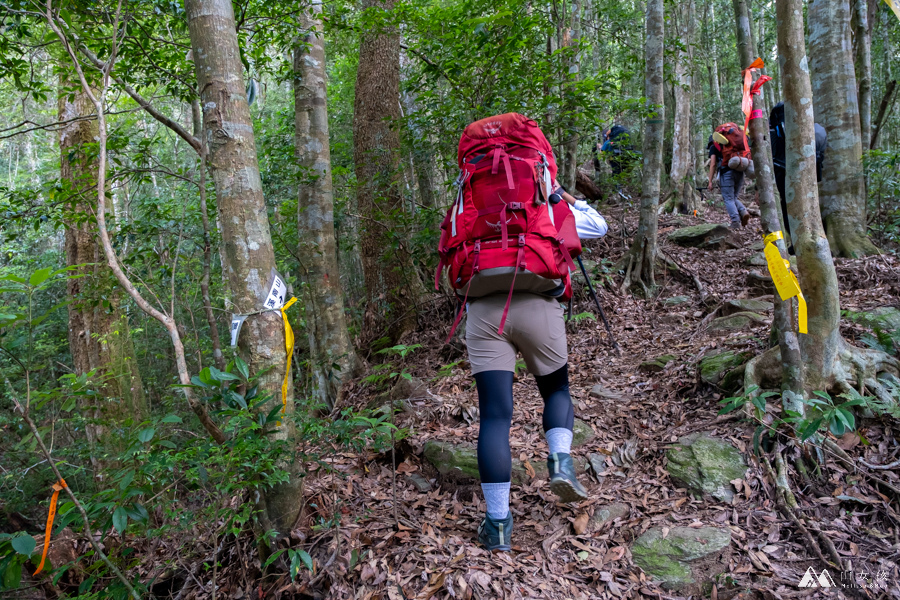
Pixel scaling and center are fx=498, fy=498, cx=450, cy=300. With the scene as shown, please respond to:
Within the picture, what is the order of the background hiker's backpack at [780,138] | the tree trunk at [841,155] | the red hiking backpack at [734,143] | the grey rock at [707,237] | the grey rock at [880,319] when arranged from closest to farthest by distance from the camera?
the grey rock at [880,319] < the tree trunk at [841,155] < the background hiker's backpack at [780,138] < the red hiking backpack at [734,143] < the grey rock at [707,237]

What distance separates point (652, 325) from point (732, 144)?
3.65 metres

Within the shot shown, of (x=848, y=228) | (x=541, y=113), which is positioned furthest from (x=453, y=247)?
(x=848, y=228)

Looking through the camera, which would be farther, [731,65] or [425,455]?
[731,65]

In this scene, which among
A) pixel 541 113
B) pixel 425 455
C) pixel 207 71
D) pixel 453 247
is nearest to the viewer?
pixel 207 71

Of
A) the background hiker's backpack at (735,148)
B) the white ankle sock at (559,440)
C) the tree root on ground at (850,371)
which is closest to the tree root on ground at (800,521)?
the tree root on ground at (850,371)

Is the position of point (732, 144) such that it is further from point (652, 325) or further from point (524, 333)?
point (524, 333)

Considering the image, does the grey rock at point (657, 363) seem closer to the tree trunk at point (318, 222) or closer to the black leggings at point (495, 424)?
the black leggings at point (495, 424)

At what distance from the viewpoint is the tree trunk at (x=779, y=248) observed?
9.95 feet

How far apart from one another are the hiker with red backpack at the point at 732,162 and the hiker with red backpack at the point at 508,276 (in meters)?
5.96

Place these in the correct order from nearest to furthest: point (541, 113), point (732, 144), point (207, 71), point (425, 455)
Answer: point (207, 71)
point (425, 455)
point (541, 113)
point (732, 144)

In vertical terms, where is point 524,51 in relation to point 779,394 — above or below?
above

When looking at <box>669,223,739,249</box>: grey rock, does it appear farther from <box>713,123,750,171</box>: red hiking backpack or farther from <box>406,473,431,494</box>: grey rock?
<box>406,473,431,494</box>: grey rock

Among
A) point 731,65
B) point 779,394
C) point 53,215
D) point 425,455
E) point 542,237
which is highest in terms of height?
point 731,65

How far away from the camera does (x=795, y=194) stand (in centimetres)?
312
